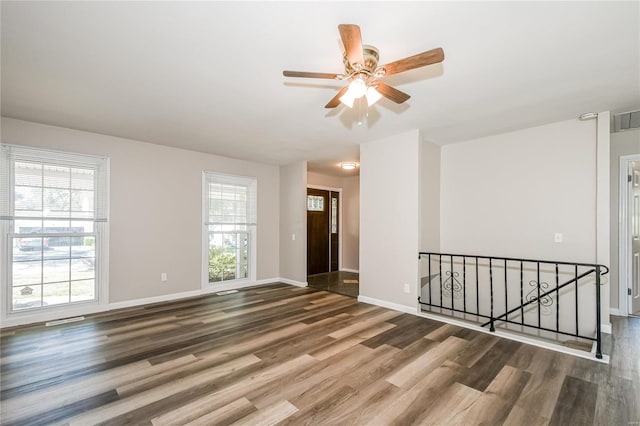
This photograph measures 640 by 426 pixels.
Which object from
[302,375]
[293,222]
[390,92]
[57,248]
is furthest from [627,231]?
[57,248]

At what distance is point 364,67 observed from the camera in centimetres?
201

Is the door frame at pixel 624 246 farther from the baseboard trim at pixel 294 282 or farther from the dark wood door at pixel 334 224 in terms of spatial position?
the dark wood door at pixel 334 224

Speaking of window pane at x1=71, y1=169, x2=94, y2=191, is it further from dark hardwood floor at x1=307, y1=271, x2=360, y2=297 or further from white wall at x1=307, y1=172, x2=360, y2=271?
white wall at x1=307, y1=172, x2=360, y2=271

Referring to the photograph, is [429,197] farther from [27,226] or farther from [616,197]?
[27,226]

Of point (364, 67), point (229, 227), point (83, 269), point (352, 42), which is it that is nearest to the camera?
point (352, 42)

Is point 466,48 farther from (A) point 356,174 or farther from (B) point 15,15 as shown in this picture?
(A) point 356,174

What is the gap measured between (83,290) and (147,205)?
56.9 inches

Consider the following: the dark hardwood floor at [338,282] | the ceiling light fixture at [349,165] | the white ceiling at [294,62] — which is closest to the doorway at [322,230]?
the dark hardwood floor at [338,282]

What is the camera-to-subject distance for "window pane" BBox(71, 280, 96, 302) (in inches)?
156

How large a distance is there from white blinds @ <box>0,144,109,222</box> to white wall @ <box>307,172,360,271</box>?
4.66 m

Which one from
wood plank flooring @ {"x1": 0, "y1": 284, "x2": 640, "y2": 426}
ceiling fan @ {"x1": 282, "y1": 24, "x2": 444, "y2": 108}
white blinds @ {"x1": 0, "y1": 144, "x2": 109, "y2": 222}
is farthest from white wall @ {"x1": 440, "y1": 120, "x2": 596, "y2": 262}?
white blinds @ {"x1": 0, "y1": 144, "x2": 109, "y2": 222}

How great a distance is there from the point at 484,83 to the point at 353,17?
4.95 feet

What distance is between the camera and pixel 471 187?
4.54 m

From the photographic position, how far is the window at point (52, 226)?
3566 millimetres
